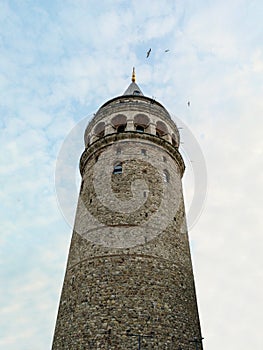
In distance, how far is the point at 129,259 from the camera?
14867 millimetres

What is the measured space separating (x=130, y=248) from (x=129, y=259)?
503 mm

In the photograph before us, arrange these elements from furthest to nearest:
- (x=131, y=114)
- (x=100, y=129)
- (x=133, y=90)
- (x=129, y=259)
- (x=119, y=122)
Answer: (x=133, y=90)
(x=100, y=129)
(x=119, y=122)
(x=131, y=114)
(x=129, y=259)

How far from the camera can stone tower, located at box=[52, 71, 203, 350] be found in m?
13.4

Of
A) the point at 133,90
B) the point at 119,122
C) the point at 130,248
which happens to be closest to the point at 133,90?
the point at 133,90

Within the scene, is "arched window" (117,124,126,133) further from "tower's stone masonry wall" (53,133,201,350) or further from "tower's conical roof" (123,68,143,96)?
"tower's conical roof" (123,68,143,96)

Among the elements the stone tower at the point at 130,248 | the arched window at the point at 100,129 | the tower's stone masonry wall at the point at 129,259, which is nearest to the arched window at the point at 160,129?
the stone tower at the point at 130,248

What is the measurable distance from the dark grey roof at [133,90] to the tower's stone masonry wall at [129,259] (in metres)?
5.98

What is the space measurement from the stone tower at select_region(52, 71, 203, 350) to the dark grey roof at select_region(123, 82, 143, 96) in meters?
3.32

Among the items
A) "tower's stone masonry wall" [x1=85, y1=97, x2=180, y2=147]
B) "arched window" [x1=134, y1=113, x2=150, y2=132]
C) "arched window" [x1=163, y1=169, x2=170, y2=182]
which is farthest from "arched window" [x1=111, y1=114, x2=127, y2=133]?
"arched window" [x1=163, y1=169, x2=170, y2=182]

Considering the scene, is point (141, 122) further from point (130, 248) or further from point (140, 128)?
point (130, 248)

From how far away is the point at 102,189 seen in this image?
Result: 1766 centimetres

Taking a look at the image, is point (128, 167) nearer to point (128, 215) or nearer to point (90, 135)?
point (128, 215)

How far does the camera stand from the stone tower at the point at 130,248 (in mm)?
13438

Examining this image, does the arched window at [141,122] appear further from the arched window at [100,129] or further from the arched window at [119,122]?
the arched window at [100,129]
